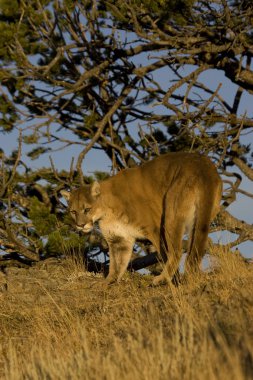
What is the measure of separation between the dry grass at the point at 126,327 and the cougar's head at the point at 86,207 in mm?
788

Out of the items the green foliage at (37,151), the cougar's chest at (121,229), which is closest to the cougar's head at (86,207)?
the cougar's chest at (121,229)

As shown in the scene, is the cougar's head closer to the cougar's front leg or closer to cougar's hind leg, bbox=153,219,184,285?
the cougar's front leg

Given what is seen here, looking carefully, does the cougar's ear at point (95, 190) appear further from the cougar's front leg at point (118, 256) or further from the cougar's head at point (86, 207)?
the cougar's front leg at point (118, 256)

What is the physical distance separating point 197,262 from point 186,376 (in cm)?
356

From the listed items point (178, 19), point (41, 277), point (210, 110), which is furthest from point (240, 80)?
point (41, 277)

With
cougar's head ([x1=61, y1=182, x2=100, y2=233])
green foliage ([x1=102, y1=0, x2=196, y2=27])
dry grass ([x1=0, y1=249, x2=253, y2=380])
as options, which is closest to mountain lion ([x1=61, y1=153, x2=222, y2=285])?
cougar's head ([x1=61, y1=182, x2=100, y2=233])

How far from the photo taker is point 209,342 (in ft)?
15.3

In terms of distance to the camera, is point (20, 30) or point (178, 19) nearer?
point (178, 19)

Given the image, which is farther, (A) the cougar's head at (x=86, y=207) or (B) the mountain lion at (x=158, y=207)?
(A) the cougar's head at (x=86, y=207)

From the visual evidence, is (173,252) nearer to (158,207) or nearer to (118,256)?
(158,207)

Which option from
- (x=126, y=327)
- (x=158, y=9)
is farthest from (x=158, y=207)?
(x=158, y=9)

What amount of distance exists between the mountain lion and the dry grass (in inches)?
15.9

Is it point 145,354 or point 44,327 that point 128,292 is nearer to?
point 44,327

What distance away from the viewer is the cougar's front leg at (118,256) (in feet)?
30.0
